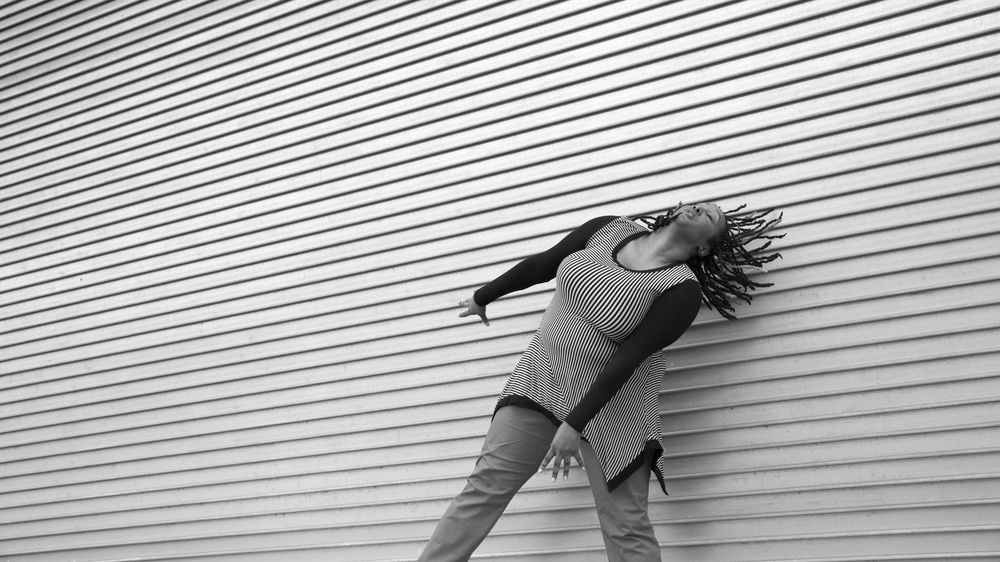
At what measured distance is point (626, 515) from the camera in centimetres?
292

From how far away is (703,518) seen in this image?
3336mm

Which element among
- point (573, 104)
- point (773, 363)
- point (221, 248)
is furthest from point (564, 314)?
point (221, 248)

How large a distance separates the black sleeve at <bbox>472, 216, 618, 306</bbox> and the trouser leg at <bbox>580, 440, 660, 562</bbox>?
0.71 meters

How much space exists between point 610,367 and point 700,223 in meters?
0.63

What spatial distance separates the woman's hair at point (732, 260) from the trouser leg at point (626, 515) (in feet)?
2.41

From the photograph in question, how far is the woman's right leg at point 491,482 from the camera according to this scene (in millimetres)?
3061

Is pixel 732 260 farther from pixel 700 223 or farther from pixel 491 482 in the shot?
pixel 491 482

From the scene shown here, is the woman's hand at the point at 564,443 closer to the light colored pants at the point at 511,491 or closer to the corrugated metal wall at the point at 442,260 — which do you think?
the light colored pants at the point at 511,491

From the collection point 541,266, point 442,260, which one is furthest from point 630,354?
point 442,260

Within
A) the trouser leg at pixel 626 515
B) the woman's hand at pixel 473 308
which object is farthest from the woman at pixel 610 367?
the woman's hand at pixel 473 308

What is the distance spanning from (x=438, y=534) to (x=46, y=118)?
370cm

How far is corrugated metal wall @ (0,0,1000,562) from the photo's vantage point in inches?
123

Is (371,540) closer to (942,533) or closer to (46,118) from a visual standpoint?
(942,533)

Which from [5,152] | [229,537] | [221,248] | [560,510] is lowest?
[229,537]
